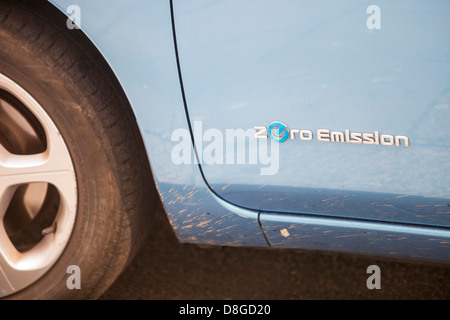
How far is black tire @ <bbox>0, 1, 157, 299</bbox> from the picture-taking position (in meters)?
1.36

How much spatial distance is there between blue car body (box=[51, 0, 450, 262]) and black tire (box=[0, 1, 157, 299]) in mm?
112

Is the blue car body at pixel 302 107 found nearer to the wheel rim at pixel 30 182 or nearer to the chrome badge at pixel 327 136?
the chrome badge at pixel 327 136

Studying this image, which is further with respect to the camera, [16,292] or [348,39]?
[16,292]

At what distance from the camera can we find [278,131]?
1.27 m

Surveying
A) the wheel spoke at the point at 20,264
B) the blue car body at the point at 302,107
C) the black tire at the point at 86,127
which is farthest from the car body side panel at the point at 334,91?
the wheel spoke at the point at 20,264

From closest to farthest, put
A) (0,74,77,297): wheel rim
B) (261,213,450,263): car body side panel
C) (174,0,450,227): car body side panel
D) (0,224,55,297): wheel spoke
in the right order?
(174,0,450,227): car body side panel < (261,213,450,263): car body side panel < (0,74,77,297): wheel rim < (0,224,55,297): wheel spoke

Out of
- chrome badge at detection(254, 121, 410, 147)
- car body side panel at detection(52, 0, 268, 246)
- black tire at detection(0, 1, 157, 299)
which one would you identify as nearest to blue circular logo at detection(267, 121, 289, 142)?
chrome badge at detection(254, 121, 410, 147)

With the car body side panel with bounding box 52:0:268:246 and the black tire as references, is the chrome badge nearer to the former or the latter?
the car body side panel with bounding box 52:0:268:246

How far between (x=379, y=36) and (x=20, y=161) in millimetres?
1078

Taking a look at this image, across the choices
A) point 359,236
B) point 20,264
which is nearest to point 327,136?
point 359,236

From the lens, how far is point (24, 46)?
1.35 m

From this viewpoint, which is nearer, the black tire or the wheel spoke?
the black tire
